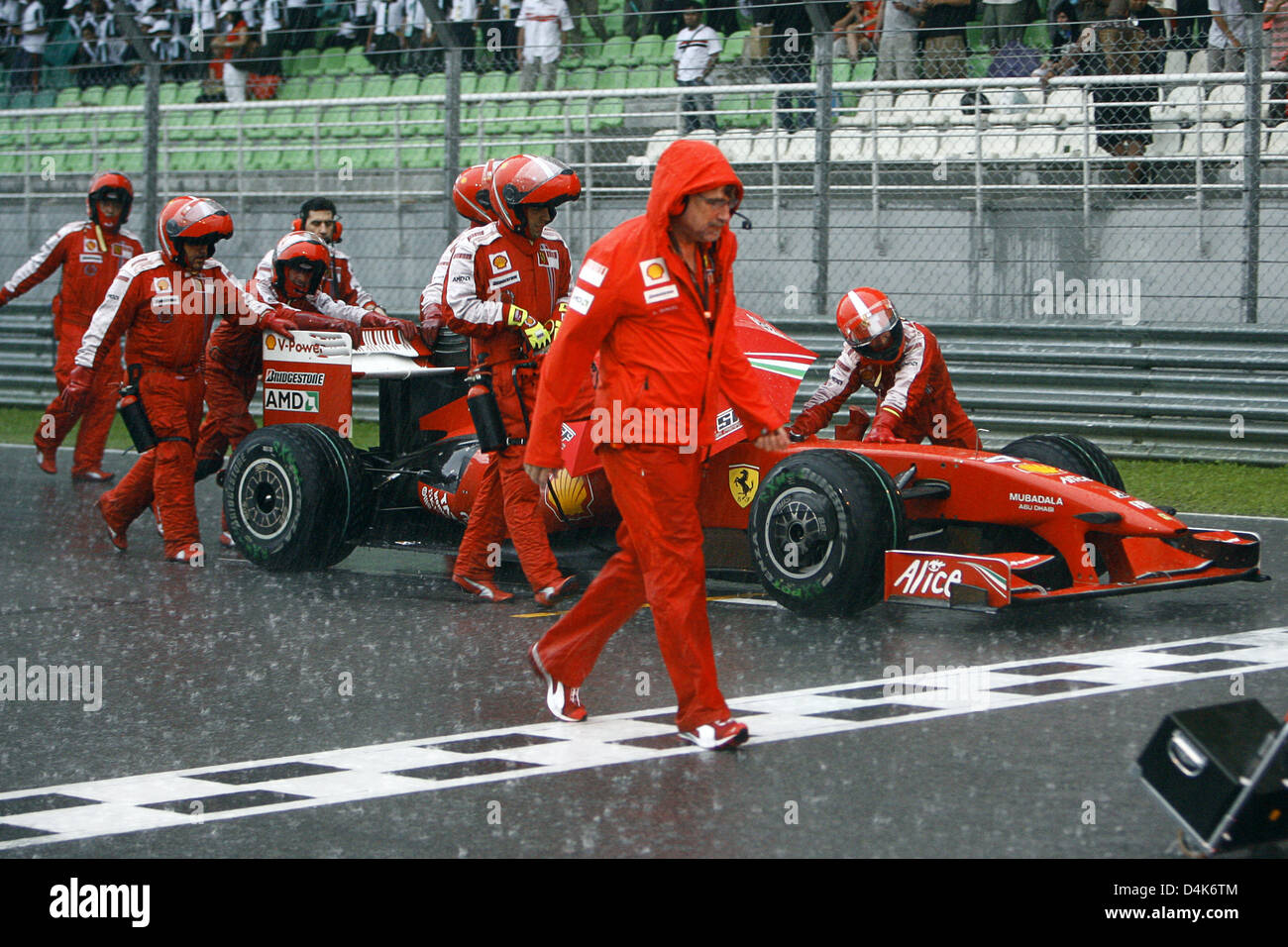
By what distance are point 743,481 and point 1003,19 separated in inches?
295

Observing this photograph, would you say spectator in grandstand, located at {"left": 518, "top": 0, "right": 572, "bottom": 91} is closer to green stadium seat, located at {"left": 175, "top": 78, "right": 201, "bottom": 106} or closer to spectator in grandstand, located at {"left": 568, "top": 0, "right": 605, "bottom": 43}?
spectator in grandstand, located at {"left": 568, "top": 0, "right": 605, "bottom": 43}

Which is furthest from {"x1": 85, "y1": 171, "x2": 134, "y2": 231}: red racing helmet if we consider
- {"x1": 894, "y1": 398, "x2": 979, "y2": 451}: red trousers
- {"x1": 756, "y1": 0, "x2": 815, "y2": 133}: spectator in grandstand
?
{"x1": 894, "y1": 398, "x2": 979, "y2": 451}: red trousers

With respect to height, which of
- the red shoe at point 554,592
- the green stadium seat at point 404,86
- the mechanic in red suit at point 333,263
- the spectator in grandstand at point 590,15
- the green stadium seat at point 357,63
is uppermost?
the spectator in grandstand at point 590,15

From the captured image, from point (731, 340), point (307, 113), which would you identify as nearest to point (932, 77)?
point (307, 113)

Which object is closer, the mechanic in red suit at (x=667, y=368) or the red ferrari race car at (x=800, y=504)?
the mechanic in red suit at (x=667, y=368)

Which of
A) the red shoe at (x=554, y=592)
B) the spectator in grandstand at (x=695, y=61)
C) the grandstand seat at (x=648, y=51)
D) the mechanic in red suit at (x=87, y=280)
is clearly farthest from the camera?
the grandstand seat at (x=648, y=51)

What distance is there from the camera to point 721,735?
5.97m

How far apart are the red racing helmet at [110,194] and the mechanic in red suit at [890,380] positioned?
625cm

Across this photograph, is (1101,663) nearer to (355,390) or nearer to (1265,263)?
(1265,263)

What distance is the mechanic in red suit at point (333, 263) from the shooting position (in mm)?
11266

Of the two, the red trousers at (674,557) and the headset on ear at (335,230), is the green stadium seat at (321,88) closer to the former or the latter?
the headset on ear at (335,230)

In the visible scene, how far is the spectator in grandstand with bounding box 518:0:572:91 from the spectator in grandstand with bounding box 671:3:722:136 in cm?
113

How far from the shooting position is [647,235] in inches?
239

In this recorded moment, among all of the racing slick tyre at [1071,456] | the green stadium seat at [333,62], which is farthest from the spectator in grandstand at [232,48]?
the racing slick tyre at [1071,456]
